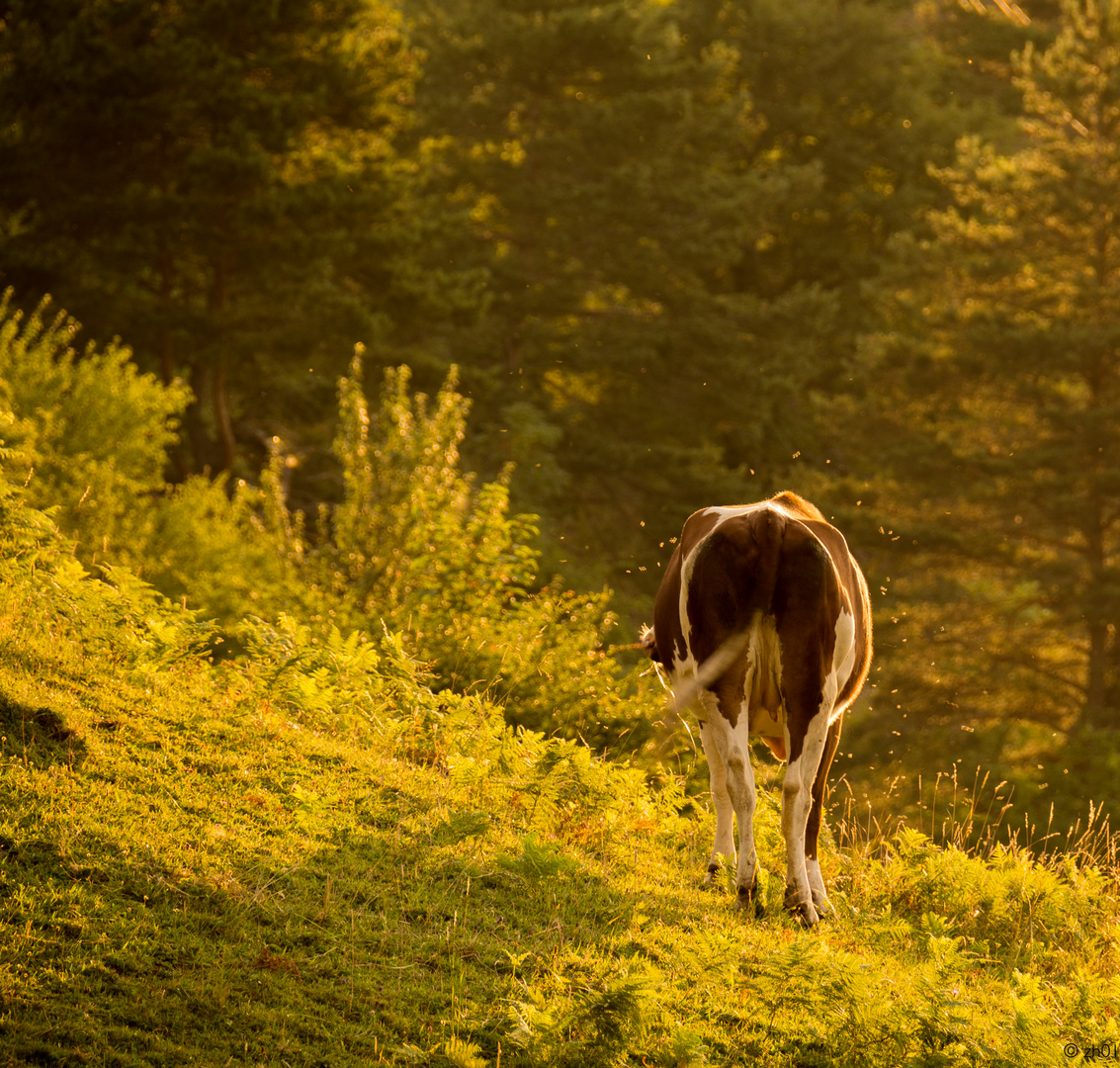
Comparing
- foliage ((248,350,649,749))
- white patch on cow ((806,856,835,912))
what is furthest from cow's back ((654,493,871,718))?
foliage ((248,350,649,749))

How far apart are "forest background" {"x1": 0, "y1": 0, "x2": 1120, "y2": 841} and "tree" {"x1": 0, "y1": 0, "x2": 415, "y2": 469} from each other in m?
0.09

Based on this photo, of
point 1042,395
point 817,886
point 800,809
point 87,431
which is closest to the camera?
point 800,809

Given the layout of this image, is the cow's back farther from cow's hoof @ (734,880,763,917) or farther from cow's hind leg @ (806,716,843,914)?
cow's hoof @ (734,880,763,917)

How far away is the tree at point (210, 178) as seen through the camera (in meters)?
23.2

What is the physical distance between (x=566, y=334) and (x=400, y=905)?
28.2 metres

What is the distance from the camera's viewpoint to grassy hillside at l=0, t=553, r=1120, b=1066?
4062mm

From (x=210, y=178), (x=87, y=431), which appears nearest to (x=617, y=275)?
(x=210, y=178)

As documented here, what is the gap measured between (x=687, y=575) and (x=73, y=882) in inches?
133

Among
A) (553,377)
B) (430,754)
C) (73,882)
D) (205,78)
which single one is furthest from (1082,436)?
(73,882)

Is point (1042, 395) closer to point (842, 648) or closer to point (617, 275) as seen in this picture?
point (617, 275)

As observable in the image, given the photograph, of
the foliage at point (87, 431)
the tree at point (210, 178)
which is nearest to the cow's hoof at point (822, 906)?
the foliage at point (87, 431)

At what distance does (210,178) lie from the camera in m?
23.3

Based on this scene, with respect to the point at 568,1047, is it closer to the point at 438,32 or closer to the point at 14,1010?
the point at 14,1010

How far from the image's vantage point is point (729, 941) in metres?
4.93
